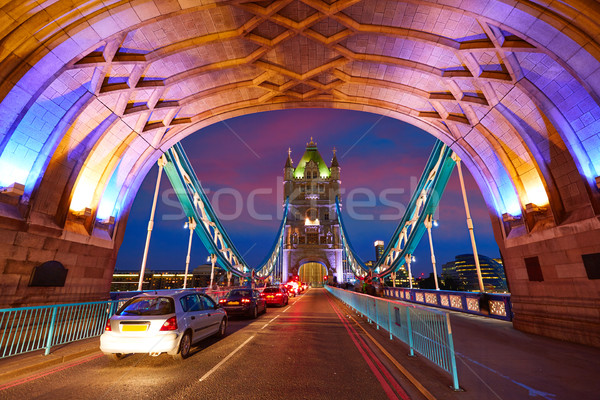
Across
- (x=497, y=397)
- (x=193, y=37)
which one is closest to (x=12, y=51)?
(x=193, y=37)

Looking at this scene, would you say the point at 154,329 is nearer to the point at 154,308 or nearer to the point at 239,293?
the point at 154,308

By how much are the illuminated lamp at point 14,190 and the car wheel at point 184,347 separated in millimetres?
6963

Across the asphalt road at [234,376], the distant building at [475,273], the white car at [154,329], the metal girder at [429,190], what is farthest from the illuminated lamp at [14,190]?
the distant building at [475,273]

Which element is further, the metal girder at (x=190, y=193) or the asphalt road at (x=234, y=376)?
the metal girder at (x=190, y=193)

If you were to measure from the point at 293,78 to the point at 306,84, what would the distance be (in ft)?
3.43

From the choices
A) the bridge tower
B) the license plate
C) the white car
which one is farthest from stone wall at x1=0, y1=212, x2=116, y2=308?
the bridge tower

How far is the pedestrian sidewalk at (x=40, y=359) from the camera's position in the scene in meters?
4.93

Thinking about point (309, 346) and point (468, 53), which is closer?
point (309, 346)

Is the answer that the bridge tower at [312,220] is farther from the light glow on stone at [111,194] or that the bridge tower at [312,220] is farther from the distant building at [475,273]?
the distant building at [475,273]

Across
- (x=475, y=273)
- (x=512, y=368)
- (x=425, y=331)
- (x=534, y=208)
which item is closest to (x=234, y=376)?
(x=425, y=331)

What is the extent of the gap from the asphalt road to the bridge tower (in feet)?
213

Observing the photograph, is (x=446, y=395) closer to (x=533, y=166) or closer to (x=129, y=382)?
(x=129, y=382)

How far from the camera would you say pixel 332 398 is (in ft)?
13.3

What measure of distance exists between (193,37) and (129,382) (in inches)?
414
